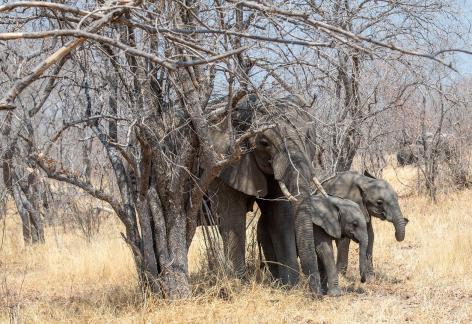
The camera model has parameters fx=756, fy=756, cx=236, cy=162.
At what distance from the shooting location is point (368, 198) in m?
9.07

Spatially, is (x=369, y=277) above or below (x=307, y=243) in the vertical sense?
below

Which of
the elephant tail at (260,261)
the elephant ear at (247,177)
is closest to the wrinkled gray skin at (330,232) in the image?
the elephant tail at (260,261)

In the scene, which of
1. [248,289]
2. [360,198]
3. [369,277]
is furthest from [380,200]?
[248,289]

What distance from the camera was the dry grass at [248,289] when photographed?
21.9 ft

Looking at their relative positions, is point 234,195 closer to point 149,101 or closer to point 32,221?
point 149,101

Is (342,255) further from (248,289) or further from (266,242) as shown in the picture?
(248,289)

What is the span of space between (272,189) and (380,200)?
1531mm

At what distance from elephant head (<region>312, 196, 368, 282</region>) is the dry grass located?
1.80ft

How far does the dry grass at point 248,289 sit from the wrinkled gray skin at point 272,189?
381mm

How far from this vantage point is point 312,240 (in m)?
7.52

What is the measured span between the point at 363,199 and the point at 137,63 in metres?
3.75

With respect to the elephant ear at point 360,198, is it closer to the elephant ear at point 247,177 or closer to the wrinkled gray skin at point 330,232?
the wrinkled gray skin at point 330,232

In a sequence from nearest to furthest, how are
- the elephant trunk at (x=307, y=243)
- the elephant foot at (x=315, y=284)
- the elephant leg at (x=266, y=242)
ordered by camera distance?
1. the elephant trunk at (x=307, y=243)
2. the elephant foot at (x=315, y=284)
3. the elephant leg at (x=266, y=242)

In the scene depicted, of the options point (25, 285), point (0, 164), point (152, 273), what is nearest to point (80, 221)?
point (0, 164)
